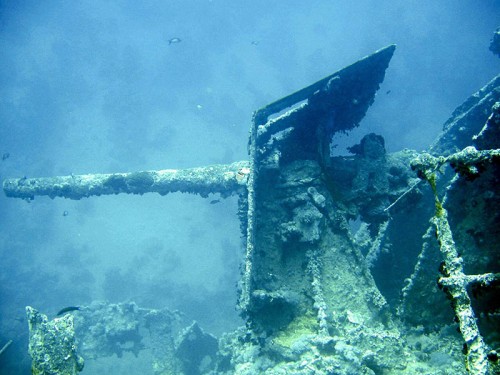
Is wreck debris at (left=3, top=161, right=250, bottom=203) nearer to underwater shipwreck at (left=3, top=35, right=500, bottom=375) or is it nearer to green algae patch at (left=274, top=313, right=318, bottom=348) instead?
underwater shipwreck at (left=3, top=35, right=500, bottom=375)

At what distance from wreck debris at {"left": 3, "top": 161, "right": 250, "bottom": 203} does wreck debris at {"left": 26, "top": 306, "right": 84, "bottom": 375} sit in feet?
16.8

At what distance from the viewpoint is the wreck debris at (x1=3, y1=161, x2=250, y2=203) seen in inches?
332

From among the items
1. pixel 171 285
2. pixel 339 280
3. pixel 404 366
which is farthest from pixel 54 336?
pixel 171 285

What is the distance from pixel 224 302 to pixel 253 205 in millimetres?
19634

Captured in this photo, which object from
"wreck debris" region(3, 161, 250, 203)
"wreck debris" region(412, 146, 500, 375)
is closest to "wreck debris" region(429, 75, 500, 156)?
"wreck debris" region(3, 161, 250, 203)

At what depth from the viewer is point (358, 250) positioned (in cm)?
473

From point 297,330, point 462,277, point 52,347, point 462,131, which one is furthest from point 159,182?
point 462,131

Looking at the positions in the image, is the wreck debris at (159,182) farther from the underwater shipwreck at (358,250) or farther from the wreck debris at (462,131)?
the wreck debris at (462,131)

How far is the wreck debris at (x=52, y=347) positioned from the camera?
3.40 meters

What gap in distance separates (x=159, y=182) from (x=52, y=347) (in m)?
5.86

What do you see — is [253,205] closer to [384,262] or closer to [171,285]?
[384,262]

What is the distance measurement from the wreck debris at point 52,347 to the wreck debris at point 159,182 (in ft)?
16.8

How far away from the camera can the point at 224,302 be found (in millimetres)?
22234

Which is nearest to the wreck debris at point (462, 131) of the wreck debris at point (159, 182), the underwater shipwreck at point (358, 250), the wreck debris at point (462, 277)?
the underwater shipwreck at point (358, 250)
